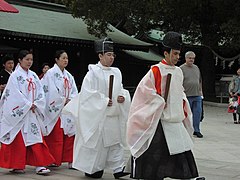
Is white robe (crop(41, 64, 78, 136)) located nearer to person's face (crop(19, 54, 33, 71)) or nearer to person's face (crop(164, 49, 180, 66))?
person's face (crop(19, 54, 33, 71))

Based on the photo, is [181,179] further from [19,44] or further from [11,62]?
[19,44]

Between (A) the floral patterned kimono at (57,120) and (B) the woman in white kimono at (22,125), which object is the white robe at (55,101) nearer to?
(A) the floral patterned kimono at (57,120)

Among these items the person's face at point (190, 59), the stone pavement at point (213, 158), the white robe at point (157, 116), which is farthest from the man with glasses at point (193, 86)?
the white robe at point (157, 116)

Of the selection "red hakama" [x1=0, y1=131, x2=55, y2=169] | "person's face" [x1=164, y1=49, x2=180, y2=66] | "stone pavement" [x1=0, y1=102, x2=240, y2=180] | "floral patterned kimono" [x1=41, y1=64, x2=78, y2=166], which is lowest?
"stone pavement" [x1=0, y1=102, x2=240, y2=180]

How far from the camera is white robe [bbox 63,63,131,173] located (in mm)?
5877

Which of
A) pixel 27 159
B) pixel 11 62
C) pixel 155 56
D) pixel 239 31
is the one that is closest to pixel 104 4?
pixel 239 31

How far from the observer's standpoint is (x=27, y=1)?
819 inches

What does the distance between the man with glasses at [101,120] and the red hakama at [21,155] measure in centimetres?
54

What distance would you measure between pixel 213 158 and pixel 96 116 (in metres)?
2.57

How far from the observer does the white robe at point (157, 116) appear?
16.4ft

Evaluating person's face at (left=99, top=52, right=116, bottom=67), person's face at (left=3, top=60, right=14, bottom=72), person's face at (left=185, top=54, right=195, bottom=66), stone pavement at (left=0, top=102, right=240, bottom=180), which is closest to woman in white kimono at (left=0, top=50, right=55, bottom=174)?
stone pavement at (left=0, top=102, right=240, bottom=180)

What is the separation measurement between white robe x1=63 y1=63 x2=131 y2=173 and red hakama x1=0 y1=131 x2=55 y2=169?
0.53 m

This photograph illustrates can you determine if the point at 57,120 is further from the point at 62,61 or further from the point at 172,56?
the point at 172,56

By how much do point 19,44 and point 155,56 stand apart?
997 cm
